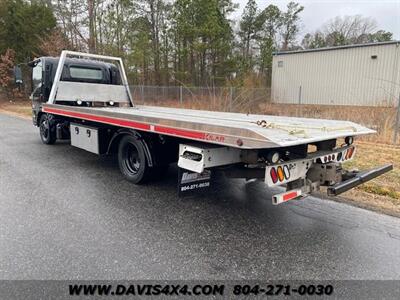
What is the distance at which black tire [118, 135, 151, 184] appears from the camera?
16.6 ft

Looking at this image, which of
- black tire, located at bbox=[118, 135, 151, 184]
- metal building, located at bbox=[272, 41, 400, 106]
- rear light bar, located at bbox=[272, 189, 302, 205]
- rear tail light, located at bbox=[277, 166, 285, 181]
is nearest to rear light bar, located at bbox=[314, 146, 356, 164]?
rear light bar, located at bbox=[272, 189, 302, 205]

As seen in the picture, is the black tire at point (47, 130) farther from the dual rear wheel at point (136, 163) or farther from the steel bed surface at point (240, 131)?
the steel bed surface at point (240, 131)

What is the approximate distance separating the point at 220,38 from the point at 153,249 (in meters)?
28.0

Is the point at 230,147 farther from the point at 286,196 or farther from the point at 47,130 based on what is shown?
the point at 47,130

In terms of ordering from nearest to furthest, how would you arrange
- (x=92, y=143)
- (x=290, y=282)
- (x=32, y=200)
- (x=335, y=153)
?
(x=290, y=282) < (x=335, y=153) < (x=32, y=200) < (x=92, y=143)

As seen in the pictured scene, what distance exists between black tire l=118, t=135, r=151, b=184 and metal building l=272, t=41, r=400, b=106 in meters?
16.7

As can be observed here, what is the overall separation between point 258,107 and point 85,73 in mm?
10515

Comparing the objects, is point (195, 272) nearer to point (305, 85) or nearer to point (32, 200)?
point (32, 200)

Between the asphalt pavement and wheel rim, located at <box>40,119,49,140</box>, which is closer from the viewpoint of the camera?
the asphalt pavement

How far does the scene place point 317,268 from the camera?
2912 millimetres

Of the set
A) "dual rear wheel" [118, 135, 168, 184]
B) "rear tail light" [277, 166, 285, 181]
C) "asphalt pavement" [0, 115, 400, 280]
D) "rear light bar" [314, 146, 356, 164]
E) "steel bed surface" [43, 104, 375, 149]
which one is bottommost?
"asphalt pavement" [0, 115, 400, 280]

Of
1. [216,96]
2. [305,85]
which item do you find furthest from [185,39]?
[216,96]

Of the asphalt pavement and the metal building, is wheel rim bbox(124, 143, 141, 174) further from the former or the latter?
the metal building

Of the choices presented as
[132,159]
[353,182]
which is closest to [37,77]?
[132,159]
